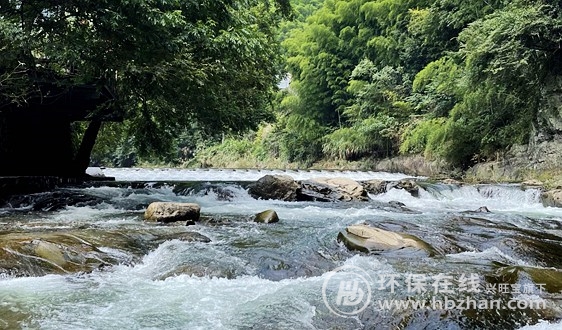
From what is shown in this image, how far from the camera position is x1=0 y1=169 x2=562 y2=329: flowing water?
11.8 feet

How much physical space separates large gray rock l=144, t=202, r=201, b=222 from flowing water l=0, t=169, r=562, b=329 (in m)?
0.28

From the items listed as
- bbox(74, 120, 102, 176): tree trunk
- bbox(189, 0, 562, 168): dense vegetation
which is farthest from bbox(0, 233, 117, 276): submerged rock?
bbox(189, 0, 562, 168): dense vegetation

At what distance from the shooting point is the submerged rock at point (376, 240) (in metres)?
5.51

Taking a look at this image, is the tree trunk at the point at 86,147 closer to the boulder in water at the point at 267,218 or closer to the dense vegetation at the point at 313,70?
the dense vegetation at the point at 313,70

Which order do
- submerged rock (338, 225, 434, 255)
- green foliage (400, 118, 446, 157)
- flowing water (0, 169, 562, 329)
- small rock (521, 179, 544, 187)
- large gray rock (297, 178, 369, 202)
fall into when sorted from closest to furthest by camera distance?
flowing water (0, 169, 562, 329)
submerged rock (338, 225, 434, 255)
large gray rock (297, 178, 369, 202)
small rock (521, 179, 544, 187)
green foliage (400, 118, 446, 157)

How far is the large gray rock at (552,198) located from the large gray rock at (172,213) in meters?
8.39

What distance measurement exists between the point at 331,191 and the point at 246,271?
21.7 feet

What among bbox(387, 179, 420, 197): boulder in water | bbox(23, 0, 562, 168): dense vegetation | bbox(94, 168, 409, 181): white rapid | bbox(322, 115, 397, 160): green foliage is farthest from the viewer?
bbox(322, 115, 397, 160): green foliage

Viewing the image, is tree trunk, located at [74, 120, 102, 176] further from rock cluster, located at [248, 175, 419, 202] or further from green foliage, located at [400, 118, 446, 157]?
green foliage, located at [400, 118, 446, 157]

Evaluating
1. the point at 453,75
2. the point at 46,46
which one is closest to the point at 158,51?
the point at 46,46

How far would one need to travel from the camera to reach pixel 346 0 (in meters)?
28.3

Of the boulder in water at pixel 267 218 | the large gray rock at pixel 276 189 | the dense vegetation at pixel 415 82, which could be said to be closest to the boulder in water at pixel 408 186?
the large gray rock at pixel 276 189

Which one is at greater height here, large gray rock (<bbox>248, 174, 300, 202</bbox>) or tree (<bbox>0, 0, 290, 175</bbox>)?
tree (<bbox>0, 0, 290, 175</bbox>)

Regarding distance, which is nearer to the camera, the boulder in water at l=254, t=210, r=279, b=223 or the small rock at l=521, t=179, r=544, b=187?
the boulder in water at l=254, t=210, r=279, b=223
